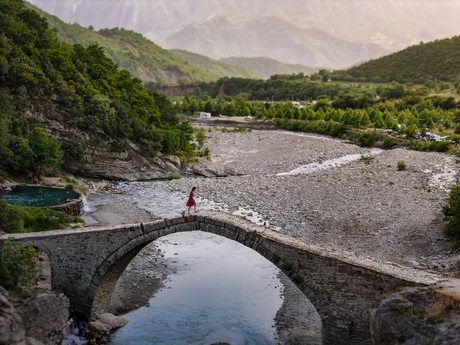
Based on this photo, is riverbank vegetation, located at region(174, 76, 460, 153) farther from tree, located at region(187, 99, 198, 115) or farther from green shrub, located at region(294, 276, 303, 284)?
green shrub, located at region(294, 276, 303, 284)

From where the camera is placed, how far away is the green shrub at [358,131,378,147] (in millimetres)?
63188

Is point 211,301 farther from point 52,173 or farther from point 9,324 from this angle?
point 52,173

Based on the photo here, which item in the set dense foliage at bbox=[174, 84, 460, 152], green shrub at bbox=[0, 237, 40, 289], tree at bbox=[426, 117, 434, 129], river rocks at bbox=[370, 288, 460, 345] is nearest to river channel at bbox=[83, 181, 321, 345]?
green shrub at bbox=[0, 237, 40, 289]

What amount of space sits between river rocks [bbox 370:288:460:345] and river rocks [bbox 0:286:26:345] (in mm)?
9548

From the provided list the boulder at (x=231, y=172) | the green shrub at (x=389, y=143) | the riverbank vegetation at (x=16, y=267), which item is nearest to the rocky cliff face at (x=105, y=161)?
the boulder at (x=231, y=172)

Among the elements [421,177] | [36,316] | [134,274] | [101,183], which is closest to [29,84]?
[101,183]

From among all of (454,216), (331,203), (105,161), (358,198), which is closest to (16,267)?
(454,216)

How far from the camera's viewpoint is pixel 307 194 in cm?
3412

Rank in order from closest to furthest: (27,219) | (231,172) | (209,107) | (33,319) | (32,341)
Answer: (32,341)
(33,319)
(27,219)
(231,172)
(209,107)

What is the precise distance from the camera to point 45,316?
12.4 m

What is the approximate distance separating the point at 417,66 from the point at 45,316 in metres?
158

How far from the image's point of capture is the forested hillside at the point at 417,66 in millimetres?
135125

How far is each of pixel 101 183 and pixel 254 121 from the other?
56379 millimetres

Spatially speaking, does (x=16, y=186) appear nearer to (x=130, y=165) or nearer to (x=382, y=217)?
(x=130, y=165)
